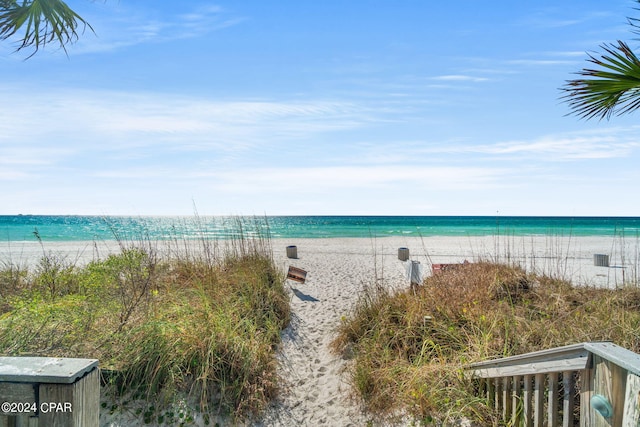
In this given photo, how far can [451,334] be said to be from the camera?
16.2 ft

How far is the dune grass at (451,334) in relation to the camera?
415cm

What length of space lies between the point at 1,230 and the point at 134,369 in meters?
43.0

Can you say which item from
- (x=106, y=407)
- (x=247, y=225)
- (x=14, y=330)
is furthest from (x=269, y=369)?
(x=247, y=225)

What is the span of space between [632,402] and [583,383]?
448 mm

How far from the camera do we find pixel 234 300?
6293 millimetres

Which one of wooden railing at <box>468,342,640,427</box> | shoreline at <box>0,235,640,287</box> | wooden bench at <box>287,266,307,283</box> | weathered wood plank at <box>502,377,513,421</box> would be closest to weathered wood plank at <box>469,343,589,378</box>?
wooden railing at <box>468,342,640,427</box>

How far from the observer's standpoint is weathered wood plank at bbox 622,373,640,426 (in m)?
1.84

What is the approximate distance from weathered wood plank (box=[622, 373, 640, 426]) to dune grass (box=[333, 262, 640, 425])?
6.65 feet

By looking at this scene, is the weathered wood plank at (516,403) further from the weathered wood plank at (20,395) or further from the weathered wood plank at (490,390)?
the weathered wood plank at (20,395)

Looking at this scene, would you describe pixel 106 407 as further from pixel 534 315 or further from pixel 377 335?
pixel 534 315

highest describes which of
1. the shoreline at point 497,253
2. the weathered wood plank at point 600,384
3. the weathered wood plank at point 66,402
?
the weathered wood plank at point 66,402

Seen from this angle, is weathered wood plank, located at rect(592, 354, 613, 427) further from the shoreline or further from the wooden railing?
the shoreline

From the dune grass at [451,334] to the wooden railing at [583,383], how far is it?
54 centimetres

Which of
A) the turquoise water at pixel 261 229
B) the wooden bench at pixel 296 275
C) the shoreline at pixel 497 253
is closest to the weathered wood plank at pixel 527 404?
the shoreline at pixel 497 253
